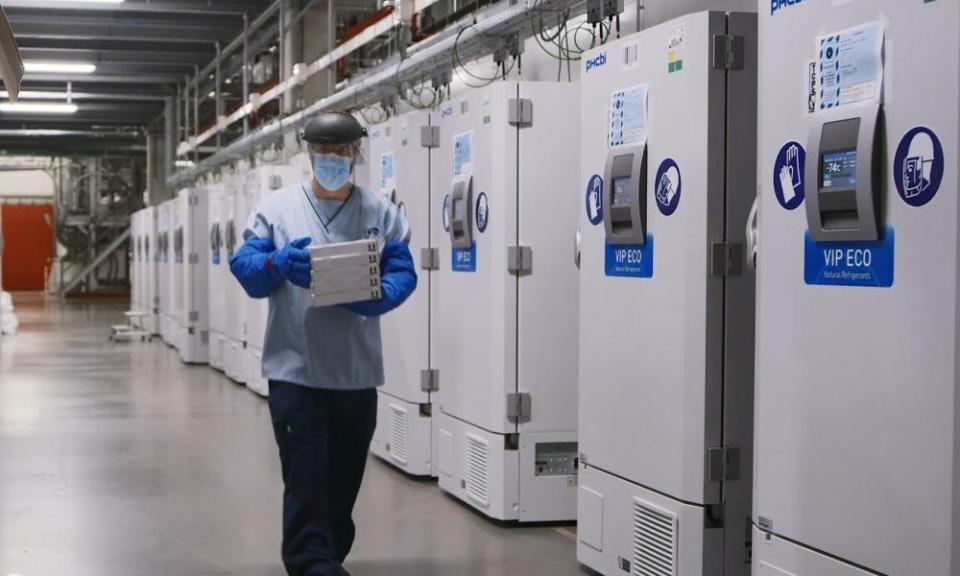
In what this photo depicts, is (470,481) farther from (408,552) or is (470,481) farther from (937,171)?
(937,171)

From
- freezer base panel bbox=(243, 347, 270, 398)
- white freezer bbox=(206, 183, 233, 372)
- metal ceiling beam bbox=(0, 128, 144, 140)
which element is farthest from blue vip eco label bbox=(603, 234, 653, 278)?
metal ceiling beam bbox=(0, 128, 144, 140)

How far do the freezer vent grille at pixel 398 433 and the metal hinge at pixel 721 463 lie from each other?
9.16ft

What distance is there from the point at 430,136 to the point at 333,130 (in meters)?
2.26

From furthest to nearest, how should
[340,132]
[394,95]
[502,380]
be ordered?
[394,95], [502,380], [340,132]

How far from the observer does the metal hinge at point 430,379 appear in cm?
615

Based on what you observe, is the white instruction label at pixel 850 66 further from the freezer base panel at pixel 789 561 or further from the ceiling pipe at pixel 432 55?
the ceiling pipe at pixel 432 55

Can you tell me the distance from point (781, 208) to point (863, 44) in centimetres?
50

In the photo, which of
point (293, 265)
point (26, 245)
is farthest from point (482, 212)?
point (26, 245)

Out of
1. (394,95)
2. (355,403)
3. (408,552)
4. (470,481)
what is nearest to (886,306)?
(355,403)

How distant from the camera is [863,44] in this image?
2781 millimetres

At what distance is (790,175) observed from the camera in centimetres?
306

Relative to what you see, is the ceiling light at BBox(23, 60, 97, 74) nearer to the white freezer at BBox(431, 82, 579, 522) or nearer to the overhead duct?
the white freezer at BBox(431, 82, 579, 522)

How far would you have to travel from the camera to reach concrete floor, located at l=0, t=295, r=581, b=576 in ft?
14.7

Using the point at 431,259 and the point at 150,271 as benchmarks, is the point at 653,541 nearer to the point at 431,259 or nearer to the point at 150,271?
the point at 431,259
